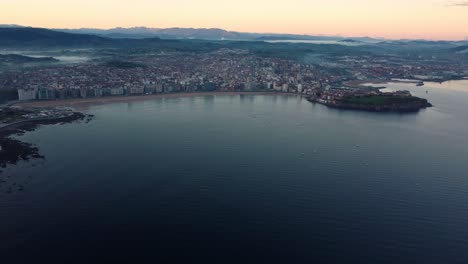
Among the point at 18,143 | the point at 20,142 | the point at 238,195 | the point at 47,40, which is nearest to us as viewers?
the point at 238,195

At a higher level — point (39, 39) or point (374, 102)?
point (39, 39)

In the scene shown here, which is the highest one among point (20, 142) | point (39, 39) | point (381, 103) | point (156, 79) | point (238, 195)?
point (39, 39)

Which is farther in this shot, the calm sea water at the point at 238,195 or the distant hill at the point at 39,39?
the distant hill at the point at 39,39

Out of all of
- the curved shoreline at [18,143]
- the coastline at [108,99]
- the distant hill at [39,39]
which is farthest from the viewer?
the distant hill at [39,39]

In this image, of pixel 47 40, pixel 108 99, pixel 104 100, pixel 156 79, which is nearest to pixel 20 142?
pixel 104 100

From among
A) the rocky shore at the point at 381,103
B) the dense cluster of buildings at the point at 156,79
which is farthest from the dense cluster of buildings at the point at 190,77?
the rocky shore at the point at 381,103

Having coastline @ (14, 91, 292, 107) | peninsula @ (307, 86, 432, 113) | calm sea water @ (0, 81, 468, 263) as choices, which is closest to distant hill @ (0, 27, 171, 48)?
coastline @ (14, 91, 292, 107)

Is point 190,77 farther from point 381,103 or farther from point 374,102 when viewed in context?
point 381,103

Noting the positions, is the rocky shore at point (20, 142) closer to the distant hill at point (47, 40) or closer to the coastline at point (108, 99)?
the coastline at point (108, 99)

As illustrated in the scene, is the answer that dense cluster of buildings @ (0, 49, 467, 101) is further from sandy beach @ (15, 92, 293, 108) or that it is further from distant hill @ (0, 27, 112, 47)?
distant hill @ (0, 27, 112, 47)
